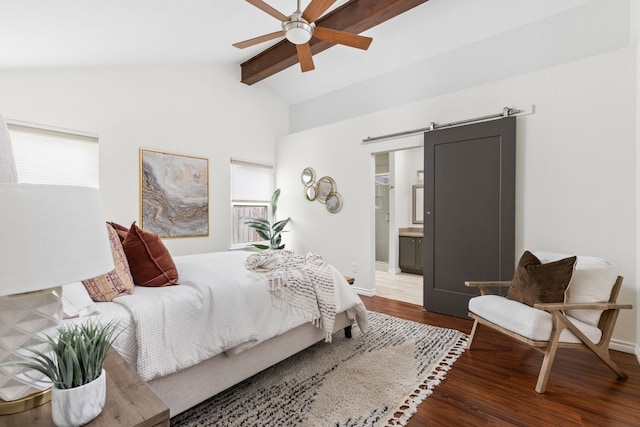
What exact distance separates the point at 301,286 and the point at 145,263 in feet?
3.35

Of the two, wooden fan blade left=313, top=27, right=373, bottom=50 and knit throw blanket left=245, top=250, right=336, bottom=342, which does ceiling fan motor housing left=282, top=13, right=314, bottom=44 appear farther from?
knit throw blanket left=245, top=250, right=336, bottom=342

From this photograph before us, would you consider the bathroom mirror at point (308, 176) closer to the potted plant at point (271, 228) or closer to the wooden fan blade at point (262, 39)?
the potted plant at point (271, 228)

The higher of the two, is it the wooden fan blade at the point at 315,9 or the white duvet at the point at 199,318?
the wooden fan blade at the point at 315,9

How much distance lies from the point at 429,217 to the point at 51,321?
339 cm

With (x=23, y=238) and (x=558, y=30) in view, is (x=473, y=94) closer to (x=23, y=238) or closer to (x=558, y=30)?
(x=558, y=30)

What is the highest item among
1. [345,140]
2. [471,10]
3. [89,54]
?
[471,10]

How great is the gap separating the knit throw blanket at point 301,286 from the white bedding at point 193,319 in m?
0.07

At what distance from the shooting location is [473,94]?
11.0 ft

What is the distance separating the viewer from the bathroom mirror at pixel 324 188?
4.72 metres

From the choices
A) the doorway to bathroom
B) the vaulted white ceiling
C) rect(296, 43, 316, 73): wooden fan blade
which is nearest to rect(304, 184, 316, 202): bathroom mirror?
the doorway to bathroom

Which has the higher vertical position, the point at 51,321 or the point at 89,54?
the point at 89,54

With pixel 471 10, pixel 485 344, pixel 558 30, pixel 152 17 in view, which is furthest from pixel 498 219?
pixel 152 17

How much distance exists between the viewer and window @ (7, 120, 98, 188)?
2930 millimetres

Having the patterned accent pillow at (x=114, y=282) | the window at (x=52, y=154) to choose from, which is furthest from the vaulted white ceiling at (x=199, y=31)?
the patterned accent pillow at (x=114, y=282)
